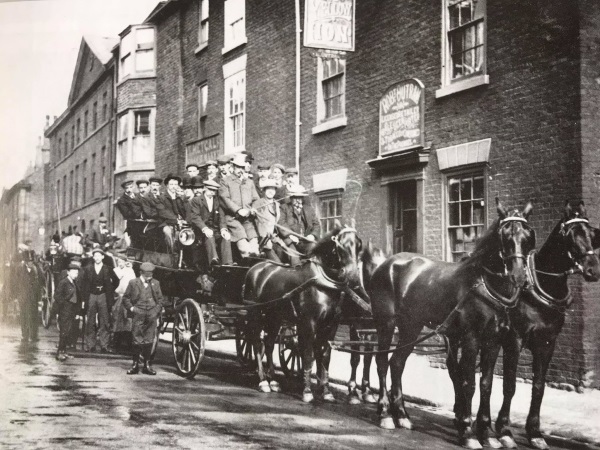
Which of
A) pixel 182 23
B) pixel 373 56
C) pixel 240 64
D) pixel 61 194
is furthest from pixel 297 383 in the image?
pixel 61 194

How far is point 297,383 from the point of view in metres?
9.77

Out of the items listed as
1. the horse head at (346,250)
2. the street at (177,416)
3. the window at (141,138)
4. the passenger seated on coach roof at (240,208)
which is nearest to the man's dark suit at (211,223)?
the passenger seated on coach roof at (240,208)

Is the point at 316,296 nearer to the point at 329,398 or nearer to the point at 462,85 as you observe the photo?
the point at 329,398

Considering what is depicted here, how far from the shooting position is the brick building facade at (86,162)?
70.9 ft

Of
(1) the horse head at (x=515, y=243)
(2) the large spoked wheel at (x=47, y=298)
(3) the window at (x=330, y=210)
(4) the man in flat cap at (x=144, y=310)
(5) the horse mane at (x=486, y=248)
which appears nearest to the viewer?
(1) the horse head at (x=515, y=243)

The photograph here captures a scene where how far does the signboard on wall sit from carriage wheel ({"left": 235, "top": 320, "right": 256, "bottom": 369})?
304 inches

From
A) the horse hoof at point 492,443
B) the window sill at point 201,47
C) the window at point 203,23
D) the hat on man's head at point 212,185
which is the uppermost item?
the window at point 203,23

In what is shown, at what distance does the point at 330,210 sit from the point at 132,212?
3.66 metres

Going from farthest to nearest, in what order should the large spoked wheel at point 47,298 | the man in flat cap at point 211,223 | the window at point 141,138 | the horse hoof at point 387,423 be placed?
the window at point 141,138
the large spoked wheel at point 47,298
the man in flat cap at point 211,223
the horse hoof at point 387,423

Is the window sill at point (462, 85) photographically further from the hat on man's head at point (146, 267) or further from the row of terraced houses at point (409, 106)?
the hat on man's head at point (146, 267)

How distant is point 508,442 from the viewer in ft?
20.3

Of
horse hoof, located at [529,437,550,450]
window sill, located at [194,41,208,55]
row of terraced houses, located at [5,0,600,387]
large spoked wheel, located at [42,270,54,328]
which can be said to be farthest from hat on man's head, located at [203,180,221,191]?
window sill, located at [194,41,208,55]

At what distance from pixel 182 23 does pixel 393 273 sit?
46.8ft

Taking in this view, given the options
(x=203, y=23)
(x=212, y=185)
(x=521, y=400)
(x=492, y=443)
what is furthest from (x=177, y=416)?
(x=203, y=23)
